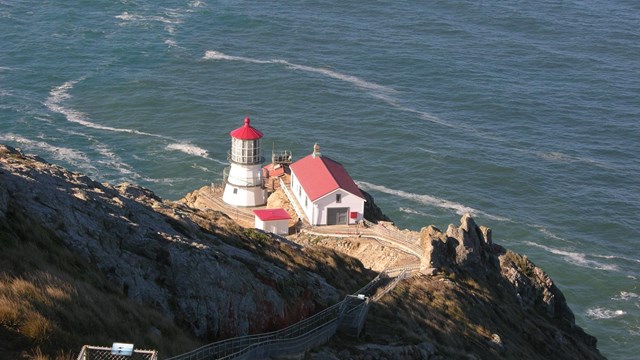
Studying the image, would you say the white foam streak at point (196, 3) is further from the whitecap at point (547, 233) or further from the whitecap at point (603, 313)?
the whitecap at point (603, 313)

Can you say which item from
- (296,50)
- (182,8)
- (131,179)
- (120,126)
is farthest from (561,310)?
(182,8)

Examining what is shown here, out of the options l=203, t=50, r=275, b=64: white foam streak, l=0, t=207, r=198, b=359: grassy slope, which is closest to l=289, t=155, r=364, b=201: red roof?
l=0, t=207, r=198, b=359: grassy slope

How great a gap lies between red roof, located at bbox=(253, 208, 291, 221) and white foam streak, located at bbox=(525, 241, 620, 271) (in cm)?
3273

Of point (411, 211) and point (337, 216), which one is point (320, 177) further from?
point (411, 211)

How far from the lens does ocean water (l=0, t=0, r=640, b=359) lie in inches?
3391

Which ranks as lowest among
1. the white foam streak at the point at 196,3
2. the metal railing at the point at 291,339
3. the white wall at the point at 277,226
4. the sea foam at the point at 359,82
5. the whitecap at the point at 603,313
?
the whitecap at the point at 603,313

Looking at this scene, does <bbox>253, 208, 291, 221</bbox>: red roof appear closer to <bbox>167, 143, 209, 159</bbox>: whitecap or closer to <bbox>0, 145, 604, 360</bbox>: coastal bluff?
<bbox>0, 145, 604, 360</bbox>: coastal bluff

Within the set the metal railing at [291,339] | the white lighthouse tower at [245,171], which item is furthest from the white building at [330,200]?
the metal railing at [291,339]

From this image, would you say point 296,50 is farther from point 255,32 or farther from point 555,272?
point 555,272

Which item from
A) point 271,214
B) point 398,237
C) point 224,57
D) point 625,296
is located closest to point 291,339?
point 398,237

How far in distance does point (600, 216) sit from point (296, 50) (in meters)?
52.5

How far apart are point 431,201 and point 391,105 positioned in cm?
2387

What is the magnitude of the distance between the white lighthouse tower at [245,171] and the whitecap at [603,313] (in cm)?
2808

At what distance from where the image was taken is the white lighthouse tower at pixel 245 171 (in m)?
58.7
